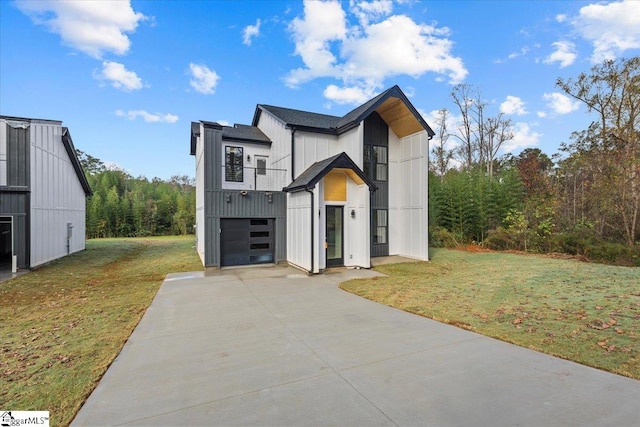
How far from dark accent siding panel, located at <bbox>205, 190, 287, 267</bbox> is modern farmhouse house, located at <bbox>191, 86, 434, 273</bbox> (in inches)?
1.4

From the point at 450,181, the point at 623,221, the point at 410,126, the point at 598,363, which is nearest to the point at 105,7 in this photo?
the point at 410,126

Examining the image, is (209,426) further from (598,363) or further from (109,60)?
(109,60)

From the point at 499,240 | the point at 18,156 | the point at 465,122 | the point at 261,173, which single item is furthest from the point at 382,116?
the point at 465,122

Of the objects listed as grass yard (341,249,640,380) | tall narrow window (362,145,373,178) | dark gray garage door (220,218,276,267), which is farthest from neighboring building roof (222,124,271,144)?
grass yard (341,249,640,380)

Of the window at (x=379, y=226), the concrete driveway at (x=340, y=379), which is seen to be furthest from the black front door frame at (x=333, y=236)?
the concrete driveway at (x=340, y=379)

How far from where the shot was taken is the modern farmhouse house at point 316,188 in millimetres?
9523

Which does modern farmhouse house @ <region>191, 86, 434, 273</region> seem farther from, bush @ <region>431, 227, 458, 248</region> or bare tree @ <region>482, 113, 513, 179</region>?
bare tree @ <region>482, 113, 513, 179</region>

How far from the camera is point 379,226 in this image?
12.2 meters

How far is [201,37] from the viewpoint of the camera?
43.1 ft

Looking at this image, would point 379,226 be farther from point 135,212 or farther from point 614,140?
point 135,212

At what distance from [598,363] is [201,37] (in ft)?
54.2

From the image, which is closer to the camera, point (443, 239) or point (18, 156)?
point (18, 156)

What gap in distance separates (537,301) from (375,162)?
792cm

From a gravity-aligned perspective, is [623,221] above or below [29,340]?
above
